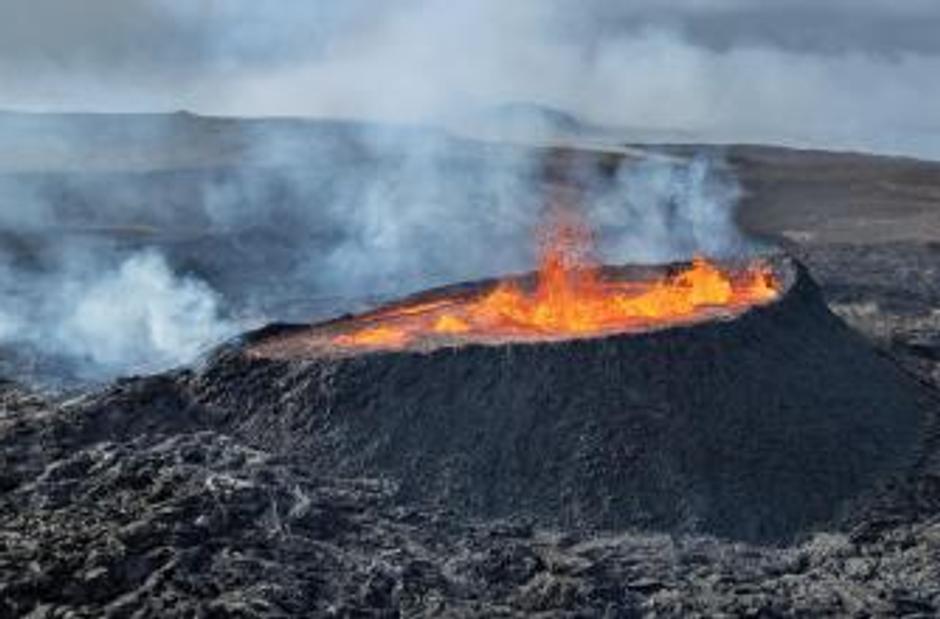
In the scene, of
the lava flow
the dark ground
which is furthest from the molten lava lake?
the dark ground

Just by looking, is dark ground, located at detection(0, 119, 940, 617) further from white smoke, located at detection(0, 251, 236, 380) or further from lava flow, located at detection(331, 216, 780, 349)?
white smoke, located at detection(0, 251, 236, 380)

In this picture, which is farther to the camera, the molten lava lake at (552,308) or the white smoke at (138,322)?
the white smoke at (138,322)

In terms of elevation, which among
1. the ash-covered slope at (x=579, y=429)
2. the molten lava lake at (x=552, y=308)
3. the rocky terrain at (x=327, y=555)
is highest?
the molten lava lake at (x=552, y=308)

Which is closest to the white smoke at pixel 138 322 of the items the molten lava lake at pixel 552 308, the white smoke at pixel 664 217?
the molten lava lake at pixel 552 308

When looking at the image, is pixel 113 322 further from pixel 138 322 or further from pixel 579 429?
pixel 579 429

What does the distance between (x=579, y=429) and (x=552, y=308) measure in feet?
12.3

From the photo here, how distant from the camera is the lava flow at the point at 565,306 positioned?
80.6ft

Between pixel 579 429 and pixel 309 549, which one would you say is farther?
pixel 579 429

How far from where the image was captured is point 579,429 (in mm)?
22625

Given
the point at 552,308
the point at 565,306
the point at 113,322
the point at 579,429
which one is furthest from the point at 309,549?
the point at 113,322

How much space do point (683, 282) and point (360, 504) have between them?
33.8 ft

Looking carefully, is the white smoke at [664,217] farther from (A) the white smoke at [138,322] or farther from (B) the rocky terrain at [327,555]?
(B) the rocky terrain at [327,555]

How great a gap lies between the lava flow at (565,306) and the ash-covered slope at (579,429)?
2.72ft

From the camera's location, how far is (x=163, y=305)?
3700 centimetres
